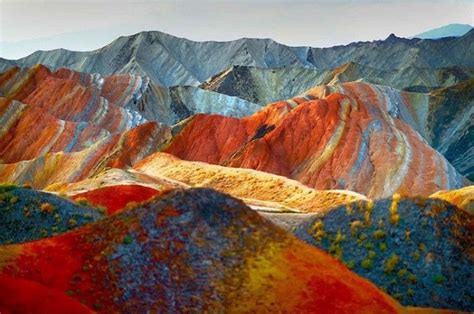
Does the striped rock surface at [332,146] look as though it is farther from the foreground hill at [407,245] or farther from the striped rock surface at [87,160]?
the foreground hill at [407,245]

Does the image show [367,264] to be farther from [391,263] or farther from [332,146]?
[332,146]

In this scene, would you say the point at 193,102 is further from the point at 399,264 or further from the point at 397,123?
the point at 399,264

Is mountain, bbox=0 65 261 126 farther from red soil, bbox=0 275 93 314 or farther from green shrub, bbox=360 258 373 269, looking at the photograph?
red soil, bbox=0 275 93 314

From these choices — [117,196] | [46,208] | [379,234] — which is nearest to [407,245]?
[379,234]

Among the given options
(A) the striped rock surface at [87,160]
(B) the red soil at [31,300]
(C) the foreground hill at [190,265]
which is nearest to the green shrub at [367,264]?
(C) the foreground hill at [190,265]

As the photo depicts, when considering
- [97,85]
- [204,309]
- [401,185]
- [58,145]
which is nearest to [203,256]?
[204,309]
